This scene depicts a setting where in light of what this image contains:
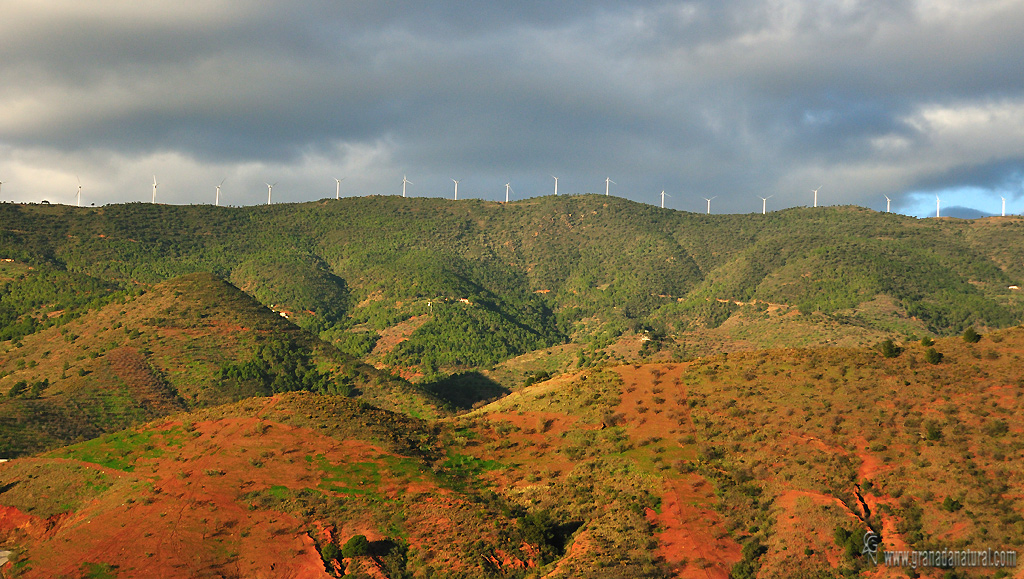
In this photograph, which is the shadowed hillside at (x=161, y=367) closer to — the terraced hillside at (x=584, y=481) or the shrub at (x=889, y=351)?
the terraced hillside at (x=584, y=481)

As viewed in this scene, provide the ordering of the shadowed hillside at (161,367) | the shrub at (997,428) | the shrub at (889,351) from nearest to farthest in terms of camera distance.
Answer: the shrub at (997,428)
the shrub at (889,351)
the shadowed hillside at (161,367)

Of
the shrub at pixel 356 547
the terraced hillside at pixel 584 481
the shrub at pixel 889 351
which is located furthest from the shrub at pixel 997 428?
the shrub at pixel 356 547

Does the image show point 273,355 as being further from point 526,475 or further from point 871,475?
point 871,475

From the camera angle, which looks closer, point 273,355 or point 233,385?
point 233,385

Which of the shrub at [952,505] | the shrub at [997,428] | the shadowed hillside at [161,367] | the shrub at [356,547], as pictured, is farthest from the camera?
the shadowed hillside at [161,367]

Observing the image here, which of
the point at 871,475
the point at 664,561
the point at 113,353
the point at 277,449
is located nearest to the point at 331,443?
the point at 277,449

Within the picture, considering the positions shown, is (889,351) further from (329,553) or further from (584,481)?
(329,553)

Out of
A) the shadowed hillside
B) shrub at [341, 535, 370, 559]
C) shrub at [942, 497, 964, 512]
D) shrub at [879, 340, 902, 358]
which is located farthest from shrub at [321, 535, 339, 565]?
shrub at [879, 340, 902, 358]

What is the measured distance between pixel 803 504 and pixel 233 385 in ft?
287

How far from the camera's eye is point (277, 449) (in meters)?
65.9

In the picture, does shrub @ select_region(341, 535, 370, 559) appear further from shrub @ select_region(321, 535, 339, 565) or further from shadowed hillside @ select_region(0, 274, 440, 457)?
shadowed hillside @ select_region(0, 274, 440, 457)

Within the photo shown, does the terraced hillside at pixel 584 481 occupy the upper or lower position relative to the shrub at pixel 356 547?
upper

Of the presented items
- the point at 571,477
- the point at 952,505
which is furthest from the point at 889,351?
the point at 571,477

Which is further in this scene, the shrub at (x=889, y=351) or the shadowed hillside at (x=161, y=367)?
the shadowed hillside at (x=161, y=367)
